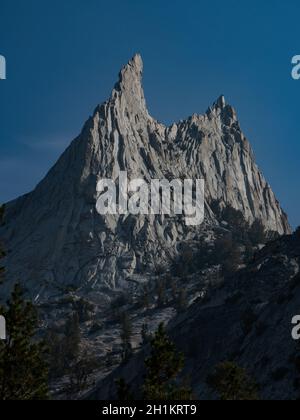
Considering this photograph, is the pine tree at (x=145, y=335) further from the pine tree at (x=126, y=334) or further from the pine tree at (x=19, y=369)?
the pine tree at (x=19, y=369)

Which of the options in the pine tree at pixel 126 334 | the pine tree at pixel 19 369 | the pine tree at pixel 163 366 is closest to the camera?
the pine tree at pixel 19 369

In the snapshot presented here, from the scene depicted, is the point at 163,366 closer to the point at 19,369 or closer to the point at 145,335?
the point at 19,369

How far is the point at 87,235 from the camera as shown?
185125 millimetres

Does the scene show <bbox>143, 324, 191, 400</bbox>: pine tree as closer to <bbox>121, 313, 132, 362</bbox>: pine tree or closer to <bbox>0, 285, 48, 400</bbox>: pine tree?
<bbox>0, 285, 48, 400</bbox>: pine tree

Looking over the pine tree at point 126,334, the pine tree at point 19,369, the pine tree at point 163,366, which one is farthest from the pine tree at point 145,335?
the pine tree at point 19,369

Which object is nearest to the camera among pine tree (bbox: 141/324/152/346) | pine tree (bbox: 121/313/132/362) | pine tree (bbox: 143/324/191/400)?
pine tree (bbox: 143/324/191/400)

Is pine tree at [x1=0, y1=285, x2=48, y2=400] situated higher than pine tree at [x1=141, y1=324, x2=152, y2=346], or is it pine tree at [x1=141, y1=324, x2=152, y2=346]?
pine tree at [x1=141, y1=324, x2=152, y2=346]

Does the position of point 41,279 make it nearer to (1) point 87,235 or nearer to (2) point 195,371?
(1) point 87,235

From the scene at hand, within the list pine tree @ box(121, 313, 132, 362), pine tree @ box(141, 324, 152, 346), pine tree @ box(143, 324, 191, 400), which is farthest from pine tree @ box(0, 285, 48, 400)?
pine tree @ box(121, 313, 132, 362)

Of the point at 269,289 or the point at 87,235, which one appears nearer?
the point at 269,289

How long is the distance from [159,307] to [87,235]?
4236 cm

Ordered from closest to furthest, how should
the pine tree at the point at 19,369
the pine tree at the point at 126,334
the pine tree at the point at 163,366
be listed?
the pine tree at the point at 19,369
the pine tree at the point at 163,366
the pine tree at the point at 126,334
